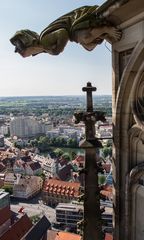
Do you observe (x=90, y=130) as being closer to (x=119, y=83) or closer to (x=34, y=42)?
(x=119, y=83)

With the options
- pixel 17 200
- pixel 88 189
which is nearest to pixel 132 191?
pixel 88 189

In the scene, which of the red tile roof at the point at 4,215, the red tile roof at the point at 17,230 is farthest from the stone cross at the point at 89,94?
the red tile roof at the point at 4,215

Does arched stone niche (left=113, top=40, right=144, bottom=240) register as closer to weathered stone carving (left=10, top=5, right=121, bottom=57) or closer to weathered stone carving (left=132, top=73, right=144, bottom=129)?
weathered stone carving (left=132, top=73, right=144, bottom=129)

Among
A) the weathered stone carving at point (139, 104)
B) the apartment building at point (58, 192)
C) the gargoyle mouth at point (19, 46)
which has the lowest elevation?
the apartment building at point (58, 192)

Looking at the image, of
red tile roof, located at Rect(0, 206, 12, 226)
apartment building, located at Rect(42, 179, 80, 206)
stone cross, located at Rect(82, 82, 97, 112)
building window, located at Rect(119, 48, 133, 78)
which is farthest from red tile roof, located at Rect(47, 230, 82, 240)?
building window, located at Rect(119, 48, 133, 78)

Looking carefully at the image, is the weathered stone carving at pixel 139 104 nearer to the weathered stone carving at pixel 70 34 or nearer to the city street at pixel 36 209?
the weathered stone carving at pixel 70 34

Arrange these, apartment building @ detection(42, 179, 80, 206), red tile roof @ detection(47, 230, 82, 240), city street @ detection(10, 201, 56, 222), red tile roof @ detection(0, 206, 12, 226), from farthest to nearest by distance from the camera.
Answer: apartment building @ detection(42, 179, 80, 206)
city street @ detection(10, 201, 56, 222)
red tile roof @ detection(0, 206, 12, 226)
red tile roof @ detection(47, 230, 82, 240)
